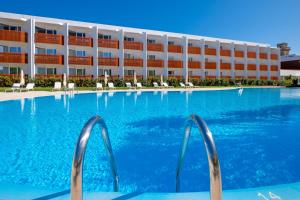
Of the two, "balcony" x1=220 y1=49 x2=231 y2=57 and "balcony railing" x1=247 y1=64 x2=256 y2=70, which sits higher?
"balcony" x1=220 y1=49 x2=231 y2=57

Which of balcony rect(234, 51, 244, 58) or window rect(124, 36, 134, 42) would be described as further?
balcony rect(234, 51, 244, 58)

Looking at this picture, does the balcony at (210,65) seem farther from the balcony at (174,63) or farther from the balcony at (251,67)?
the balcony at (251,67)

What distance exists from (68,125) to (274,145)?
728cm

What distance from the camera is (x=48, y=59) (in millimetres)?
38219

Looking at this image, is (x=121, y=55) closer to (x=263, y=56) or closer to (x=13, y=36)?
(x=13, y=36)

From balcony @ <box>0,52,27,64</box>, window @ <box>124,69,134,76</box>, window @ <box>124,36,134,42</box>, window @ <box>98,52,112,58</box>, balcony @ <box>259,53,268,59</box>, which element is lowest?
window @ <box>124,69,134,76</box>

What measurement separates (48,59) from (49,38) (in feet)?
8.96

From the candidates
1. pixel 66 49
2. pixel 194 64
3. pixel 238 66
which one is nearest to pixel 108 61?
pixel 66 49

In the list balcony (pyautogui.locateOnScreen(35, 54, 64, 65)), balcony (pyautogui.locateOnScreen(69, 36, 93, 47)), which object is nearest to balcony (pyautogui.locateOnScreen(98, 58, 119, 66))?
balcony (pyautogui.locateOnScreen(69, 36, 93, 47))

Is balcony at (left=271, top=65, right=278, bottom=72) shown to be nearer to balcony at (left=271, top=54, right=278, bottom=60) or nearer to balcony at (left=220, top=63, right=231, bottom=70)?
balcony at (left=271, top=54, right=278, bottom=60)

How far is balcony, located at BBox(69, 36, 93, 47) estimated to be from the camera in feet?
133

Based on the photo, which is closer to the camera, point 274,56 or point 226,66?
point 226,66

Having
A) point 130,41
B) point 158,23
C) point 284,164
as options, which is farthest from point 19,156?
point 158,23

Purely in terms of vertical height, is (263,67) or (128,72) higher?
(263,67)
